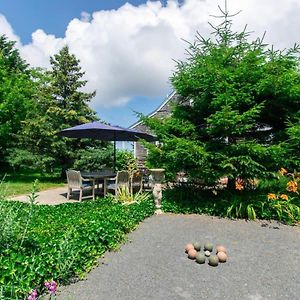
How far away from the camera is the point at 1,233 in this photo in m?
3.06

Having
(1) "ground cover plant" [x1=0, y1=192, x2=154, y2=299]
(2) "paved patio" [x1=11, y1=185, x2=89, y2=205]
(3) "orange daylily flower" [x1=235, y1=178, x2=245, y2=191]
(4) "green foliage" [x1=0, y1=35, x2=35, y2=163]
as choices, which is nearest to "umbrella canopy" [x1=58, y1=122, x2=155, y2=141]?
(2) "paved patio" [x1=11, y1=185, x2=89, y2=205]

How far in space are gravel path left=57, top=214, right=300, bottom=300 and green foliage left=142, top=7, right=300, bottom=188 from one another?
153 centimetres

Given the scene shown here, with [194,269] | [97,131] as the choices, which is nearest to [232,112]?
[194,269]

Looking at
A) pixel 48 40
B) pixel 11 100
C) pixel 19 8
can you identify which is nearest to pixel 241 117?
pixel 19 8

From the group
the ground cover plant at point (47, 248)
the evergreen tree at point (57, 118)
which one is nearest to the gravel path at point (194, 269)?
the ground cover plant at point (47, 248)

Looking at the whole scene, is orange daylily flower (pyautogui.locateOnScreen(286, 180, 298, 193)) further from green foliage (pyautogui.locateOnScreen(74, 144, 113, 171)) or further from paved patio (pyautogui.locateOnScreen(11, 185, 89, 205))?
green foliage (pyautogui.locateOnScreen(74, 144, 113, 171))

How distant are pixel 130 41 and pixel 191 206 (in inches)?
390

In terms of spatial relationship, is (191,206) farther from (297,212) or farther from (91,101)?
(91,101)

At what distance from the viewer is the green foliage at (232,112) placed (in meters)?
5.92

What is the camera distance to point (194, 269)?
3.55 meters

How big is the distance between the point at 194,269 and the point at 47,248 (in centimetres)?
188

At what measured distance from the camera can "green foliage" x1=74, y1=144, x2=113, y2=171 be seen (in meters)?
12.7

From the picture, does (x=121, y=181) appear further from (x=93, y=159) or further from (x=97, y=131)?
(x=93, y=159)

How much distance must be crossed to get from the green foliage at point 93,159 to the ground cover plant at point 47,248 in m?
7.94
